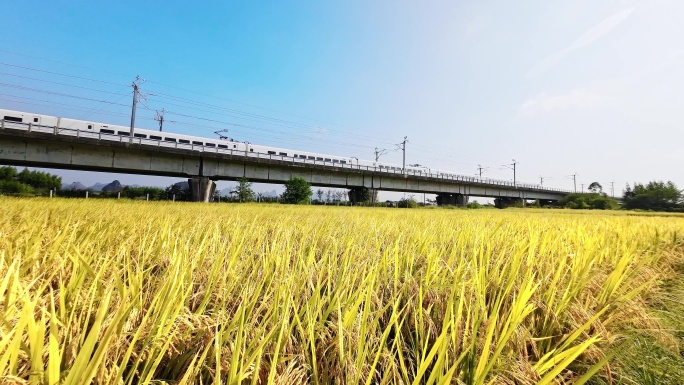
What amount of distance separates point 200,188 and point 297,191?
8694 mm

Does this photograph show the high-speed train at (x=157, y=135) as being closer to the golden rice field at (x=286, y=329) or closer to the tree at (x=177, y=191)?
the tree at (x=177, y=191)

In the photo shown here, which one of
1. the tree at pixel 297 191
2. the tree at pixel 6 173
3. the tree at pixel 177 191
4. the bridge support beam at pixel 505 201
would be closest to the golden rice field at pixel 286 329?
the tree at pixel 297 191

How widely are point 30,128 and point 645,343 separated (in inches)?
1049

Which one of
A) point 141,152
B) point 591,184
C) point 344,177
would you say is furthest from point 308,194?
point 591,184

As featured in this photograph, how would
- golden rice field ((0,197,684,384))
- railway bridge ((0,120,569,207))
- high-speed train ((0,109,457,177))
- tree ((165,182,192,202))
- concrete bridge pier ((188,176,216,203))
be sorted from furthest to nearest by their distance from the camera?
tree ((165,182,192,202)) < concrete bridge pier ((188,176,216,203)) < high-speed train ((0,109,457,177)) < railway bridge ((0,120,569,207)) < golden rice field ((0,197,684,384))

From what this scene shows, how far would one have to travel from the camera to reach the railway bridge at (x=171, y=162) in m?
17.7

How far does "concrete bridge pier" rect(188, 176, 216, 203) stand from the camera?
2359 centimetres

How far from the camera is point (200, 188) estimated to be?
23.9 metres

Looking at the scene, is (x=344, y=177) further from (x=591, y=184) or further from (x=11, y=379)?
(x=591, y=184)

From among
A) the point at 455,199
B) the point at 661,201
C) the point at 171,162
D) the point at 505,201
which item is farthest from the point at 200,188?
the point at 661,201

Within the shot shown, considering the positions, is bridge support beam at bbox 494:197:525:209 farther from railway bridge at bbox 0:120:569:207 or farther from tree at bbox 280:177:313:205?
tree at bbox 280:177:313:205

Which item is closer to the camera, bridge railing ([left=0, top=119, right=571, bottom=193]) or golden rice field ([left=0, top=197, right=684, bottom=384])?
golden rice field ([left=0, top=197, right=684, bottom=384])

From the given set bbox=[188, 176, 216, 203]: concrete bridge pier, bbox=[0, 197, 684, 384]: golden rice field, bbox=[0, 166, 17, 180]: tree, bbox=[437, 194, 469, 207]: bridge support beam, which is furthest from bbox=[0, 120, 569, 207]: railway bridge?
bbox=[0, 166, 17, 180]: tree

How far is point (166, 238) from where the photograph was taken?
2.15 meters
